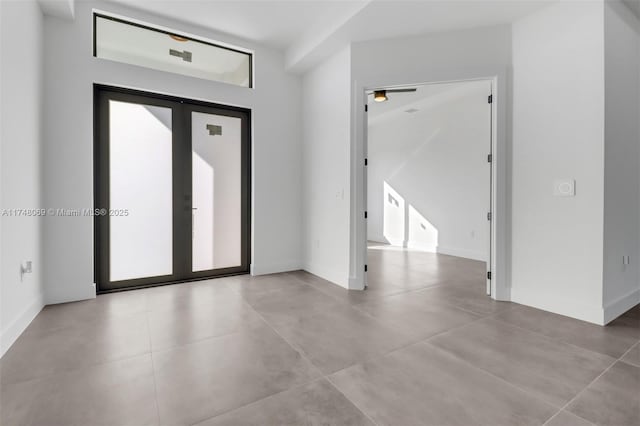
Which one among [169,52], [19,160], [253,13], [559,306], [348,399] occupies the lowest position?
[348,399]

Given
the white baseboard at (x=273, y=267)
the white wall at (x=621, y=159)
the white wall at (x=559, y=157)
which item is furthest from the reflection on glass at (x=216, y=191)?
the white wall at (x=621, y=159)

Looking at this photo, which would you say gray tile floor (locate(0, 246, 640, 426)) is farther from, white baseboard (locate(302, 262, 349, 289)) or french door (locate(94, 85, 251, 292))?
french door (locate(94, 85, 251, 292))

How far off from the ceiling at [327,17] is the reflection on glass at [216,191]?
1191mm

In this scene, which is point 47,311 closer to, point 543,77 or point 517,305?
point 517,305

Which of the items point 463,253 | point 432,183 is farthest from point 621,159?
point 432,183

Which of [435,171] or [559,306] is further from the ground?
[435,171]

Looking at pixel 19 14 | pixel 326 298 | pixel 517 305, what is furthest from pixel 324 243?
pixel 19 14

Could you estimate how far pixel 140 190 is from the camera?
3885 millimetres

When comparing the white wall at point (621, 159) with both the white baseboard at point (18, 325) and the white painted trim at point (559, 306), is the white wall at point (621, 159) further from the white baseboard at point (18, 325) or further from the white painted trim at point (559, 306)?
the white baseboard at point (18, 325)

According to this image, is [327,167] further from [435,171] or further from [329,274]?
[435,171]

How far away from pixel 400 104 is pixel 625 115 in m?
4.16

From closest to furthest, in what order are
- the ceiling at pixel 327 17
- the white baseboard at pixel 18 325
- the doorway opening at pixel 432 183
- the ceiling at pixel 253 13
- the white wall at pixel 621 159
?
the white baseboard at pixel 18 325 → the white wall at pixel 621 159 → the ceiling at pixel 327 17 → the ceiling at pixel 253 13 → the doorway opening at pixel 432 183

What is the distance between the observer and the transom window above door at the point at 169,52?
3.62 meters

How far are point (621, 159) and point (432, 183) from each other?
403 cm
